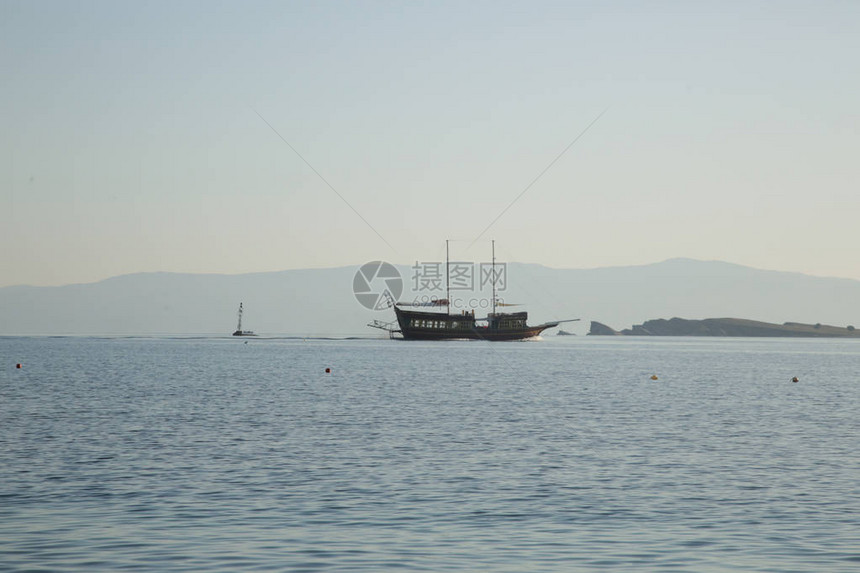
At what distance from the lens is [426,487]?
77.7ft

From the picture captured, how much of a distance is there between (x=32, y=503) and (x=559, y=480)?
44.5 feet

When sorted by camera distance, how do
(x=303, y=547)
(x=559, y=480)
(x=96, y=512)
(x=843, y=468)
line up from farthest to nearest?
(x=843, y=468) < (x=559, y=480) < (x=96, y=512) < (x=303, y=547)

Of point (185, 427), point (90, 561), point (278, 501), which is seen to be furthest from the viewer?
point (185, 427)

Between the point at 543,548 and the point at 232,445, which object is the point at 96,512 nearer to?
the point at 543,548

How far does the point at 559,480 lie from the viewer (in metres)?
25.0

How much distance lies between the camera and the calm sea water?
1683 centimetres

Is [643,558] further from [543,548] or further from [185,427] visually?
[185,427]

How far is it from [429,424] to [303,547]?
22969 mm

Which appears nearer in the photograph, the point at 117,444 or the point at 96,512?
the point at 96,512

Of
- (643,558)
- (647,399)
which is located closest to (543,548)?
(643,558)

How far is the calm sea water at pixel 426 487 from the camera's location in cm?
1683

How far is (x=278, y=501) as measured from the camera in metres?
21.8

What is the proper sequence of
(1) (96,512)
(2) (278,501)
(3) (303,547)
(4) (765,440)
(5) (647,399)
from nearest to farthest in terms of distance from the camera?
1. (3) (303,547)
2. (1) (96,512)
3. (2) (278,501)
4. (4) (765,440)
5. (5) (647,399)

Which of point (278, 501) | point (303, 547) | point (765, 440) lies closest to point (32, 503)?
point (278, 501)
